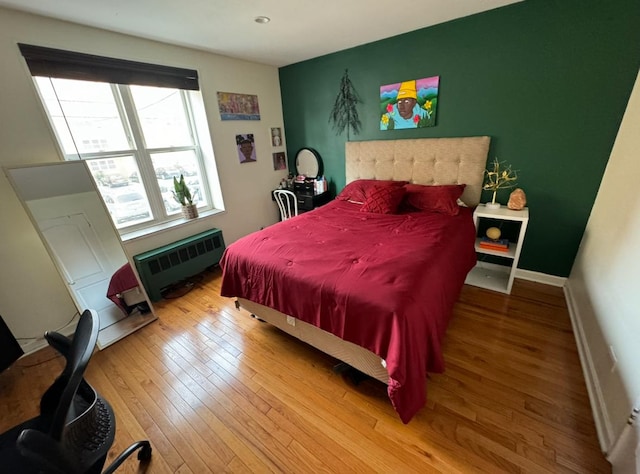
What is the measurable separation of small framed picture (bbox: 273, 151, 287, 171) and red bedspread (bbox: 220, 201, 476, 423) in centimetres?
181

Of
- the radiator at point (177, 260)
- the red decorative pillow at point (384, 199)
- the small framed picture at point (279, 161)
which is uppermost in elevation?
the small framed picture at point (279, 161)

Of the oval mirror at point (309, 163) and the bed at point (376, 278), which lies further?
the oval mirror at point (309, 163)

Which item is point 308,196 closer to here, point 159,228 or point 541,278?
point 159,228

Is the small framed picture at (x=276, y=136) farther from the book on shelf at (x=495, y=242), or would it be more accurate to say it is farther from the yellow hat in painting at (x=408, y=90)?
the book on shelf at (x=495, y=242)

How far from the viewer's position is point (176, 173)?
9.47 ft

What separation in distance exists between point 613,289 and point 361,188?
2.03 meters

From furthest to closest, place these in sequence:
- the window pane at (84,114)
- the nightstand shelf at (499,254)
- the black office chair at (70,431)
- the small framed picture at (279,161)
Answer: the small framed picture at (279,161), the nightstand shelf at (499,254), the window pane at (84,114), the black office chair at (70,431)

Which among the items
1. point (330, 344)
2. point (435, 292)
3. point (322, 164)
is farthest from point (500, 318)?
point (322, 164)

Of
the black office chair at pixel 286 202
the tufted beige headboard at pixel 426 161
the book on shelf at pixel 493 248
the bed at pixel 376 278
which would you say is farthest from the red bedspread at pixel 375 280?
the black office chair at pixel 286 202

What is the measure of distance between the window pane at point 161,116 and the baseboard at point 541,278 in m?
3.81

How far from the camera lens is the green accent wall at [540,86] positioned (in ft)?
6.09

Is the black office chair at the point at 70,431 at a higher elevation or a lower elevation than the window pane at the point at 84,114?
lower

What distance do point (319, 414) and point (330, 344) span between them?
37 cm

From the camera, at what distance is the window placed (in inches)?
80.7
